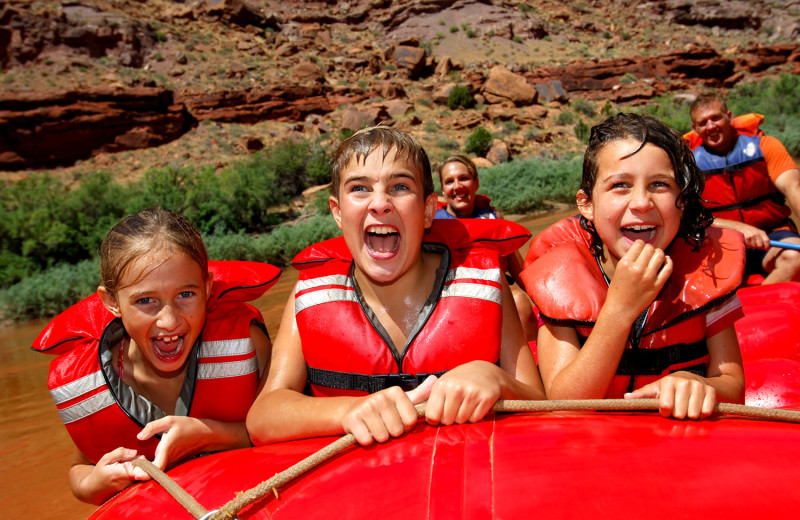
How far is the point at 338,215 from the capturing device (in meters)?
1.96

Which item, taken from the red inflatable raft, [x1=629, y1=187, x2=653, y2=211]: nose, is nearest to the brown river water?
the red inflatable raft

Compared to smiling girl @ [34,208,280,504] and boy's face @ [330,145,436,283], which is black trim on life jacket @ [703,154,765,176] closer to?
boy's face @ [330,145,436,283]

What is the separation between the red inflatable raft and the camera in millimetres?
988

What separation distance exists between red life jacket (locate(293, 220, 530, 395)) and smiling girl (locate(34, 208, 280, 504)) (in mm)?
310

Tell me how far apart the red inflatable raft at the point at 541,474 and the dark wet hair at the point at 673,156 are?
A: 67 cm

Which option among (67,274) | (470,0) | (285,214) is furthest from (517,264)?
(470,0)

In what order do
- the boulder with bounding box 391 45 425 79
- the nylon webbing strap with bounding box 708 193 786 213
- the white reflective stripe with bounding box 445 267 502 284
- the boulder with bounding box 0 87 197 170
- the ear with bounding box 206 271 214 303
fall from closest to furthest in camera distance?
1. the white reflective stripe with bounding box 445 267 502 284
2. the ear with bounding box 206 271 214 303
3. the nylon webbing strap with bounding box 708 193 786 213
4. the boulder with bounding box 0 87 197 170
5. the boulder with bounding box 391 45 425 79

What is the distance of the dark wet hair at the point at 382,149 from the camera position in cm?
183

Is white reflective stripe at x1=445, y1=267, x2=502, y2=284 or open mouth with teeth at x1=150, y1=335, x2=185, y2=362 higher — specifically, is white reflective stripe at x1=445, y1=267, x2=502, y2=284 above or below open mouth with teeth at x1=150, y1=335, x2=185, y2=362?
above

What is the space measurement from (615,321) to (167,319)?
132cm

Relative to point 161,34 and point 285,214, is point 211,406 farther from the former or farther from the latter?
point 161,34

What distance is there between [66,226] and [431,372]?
12.9 metres

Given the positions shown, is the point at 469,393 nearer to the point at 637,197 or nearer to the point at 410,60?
the point at 637,197

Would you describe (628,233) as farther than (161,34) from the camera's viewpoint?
No
